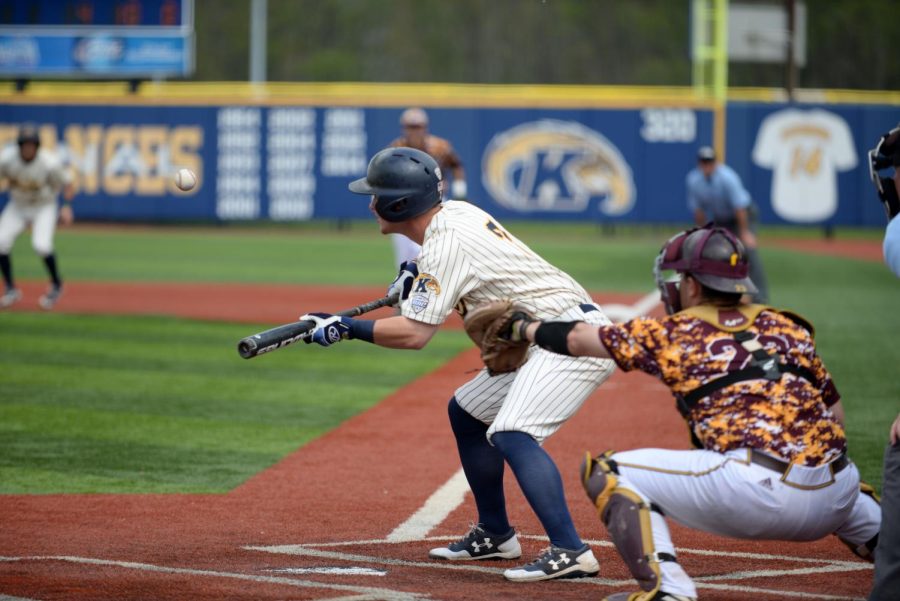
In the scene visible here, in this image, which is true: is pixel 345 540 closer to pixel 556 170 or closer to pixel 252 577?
pixel 252 577

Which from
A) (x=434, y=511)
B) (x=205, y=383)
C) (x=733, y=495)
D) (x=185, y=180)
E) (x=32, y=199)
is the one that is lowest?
(x=434, y=511)

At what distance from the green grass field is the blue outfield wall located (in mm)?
9850

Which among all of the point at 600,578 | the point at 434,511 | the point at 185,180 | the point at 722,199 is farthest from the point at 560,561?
the point at 722,199

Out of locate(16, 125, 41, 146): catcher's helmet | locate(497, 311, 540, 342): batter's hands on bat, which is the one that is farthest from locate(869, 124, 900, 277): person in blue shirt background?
locate(16, 125, 41, 146): catcher's helmet

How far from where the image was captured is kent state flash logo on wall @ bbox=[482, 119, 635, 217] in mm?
31484

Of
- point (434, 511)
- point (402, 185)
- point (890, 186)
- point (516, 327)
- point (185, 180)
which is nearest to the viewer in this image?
→ point (890, 186)

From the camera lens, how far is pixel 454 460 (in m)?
8.02

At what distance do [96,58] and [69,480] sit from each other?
2386cm

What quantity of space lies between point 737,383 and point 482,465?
1.55m

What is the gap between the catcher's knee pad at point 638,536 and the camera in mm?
4484

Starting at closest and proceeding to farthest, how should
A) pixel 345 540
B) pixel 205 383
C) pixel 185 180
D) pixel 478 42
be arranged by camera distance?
pixel 345 540, pixel 185 180, pixel 205 383, pixel 478 42

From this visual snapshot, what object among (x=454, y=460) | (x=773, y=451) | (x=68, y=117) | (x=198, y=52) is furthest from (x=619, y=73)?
(x=773, y=451)

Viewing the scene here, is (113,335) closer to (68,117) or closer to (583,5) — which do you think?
(68,117)

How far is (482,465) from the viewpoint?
18.6 ft
